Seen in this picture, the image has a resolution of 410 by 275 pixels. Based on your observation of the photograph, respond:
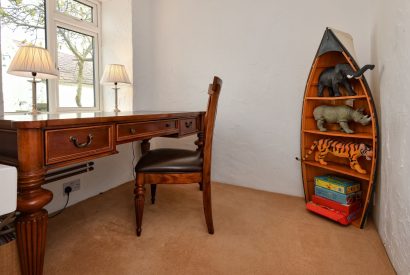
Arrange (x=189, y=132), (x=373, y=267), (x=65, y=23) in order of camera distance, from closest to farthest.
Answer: (x=373, y=267) < (x=189, y=132) < (x=65, y=23)

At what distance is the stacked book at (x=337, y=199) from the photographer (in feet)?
5.06

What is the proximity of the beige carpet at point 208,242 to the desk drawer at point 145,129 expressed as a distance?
587 millimetres

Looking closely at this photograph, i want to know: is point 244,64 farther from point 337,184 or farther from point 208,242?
point 208,242

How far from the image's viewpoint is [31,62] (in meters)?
1.34

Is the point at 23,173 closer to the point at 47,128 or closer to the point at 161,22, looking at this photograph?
the point at 47,128

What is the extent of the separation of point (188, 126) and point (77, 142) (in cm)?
94

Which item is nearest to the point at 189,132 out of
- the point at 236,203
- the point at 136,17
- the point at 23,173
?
the point at 236,203

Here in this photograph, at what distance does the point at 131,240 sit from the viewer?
136 cm

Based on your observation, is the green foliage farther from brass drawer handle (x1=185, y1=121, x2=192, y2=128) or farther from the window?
brass drawer handle (x1=185, y1=121, x2=192, y2=128)

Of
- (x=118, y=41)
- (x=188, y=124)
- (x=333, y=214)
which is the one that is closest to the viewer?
(x=333, y=214)

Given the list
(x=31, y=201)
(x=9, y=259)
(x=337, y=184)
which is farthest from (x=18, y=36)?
(x=337, y=184)

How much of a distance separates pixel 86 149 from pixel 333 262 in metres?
1.27

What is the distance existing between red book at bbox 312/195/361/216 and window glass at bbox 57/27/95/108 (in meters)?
2.13

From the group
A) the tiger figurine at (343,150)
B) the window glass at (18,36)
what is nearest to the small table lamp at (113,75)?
the window glass at (18,36)
